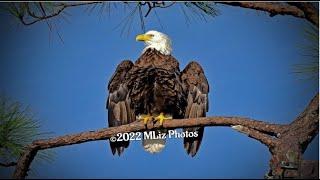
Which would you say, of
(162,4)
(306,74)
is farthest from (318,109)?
(162,4)

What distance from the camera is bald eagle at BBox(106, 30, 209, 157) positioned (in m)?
2.27

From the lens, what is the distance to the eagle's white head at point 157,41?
2.23 m

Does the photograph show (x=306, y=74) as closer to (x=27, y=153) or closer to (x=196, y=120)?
(x=196, y=120)

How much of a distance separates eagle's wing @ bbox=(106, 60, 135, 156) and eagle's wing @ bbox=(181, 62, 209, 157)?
0.26 meters

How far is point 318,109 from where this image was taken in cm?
181

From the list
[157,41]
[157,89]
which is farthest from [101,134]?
[157,41]

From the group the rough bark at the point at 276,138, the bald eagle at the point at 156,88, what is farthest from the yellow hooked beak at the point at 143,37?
the rough bark at the point at 276,138

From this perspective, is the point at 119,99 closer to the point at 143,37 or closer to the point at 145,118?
the point at 145,118

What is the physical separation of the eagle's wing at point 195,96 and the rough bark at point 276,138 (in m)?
0.24

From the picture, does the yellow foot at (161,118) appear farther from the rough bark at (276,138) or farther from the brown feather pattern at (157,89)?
the rough bark at (276,138)

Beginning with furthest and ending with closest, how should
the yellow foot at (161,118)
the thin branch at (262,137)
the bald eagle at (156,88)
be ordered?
the bald eagle at (156,88) → the yellow foot at (161,118) → the thin branch at (262,137)

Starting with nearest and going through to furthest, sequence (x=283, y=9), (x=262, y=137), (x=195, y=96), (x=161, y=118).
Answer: (x=283, y=9) < (x=262, y=137) < (x=161, y=118) < (x=195, y=96)

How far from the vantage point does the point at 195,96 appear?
2.31m

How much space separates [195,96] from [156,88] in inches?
7.1
